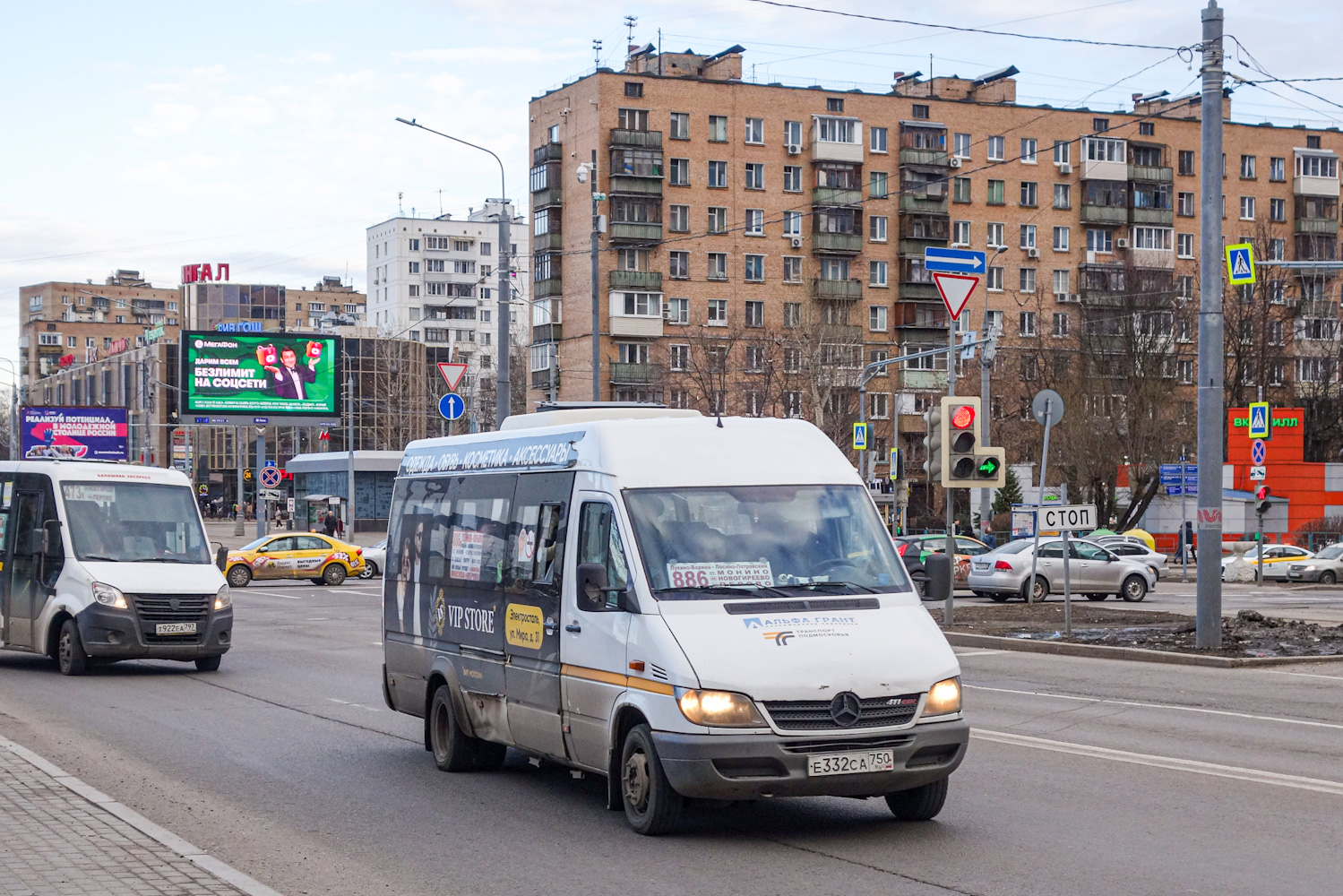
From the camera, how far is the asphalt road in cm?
763

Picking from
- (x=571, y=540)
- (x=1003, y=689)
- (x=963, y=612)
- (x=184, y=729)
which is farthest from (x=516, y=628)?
(x=963, y=612)

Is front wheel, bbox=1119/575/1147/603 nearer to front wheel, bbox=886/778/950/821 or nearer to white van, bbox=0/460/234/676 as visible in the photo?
white van, bbox=0/460/234/676

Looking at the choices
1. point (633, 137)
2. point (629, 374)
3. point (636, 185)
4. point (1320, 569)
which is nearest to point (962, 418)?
point (1320, 569)

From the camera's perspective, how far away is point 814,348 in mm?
68312

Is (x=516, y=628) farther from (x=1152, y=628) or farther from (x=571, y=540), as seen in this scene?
(x=1152, y=628)

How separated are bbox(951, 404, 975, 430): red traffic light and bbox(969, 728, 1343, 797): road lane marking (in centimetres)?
1062

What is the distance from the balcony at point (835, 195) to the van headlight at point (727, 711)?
3206 inches

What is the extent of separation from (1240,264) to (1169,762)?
14.4m

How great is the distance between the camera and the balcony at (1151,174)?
305 ft

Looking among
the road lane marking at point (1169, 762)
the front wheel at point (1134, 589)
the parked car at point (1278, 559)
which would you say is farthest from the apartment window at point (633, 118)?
the road lane marking at point (1169, 762)

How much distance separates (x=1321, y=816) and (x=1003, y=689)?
760cm

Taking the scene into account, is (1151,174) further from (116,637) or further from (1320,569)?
(116,637)

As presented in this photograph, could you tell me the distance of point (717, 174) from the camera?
8719 cm

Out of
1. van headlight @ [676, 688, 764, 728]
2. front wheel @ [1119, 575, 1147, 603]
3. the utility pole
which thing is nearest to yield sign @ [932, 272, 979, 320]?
the utility pole
